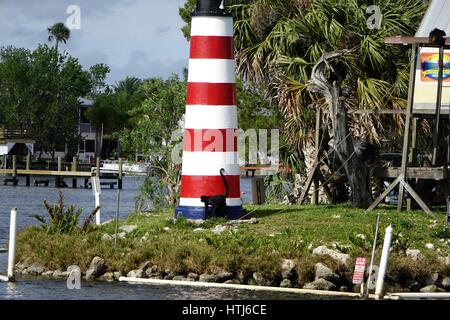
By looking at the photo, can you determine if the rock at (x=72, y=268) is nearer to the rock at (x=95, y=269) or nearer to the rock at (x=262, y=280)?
the rock at (x=95, y=269)

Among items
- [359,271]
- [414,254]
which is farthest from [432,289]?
[359,271]

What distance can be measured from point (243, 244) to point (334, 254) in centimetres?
150

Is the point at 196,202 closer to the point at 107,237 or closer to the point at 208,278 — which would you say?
the point at 107,237

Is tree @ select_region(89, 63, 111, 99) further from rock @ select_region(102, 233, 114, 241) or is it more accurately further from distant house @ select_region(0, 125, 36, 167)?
rock @ select_region(102, 233, 114, 241)

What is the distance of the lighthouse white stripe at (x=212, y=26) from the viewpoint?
2255 centimetres

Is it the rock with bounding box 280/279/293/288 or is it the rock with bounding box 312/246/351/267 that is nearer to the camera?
the rock with bounding box 280/279/293/288

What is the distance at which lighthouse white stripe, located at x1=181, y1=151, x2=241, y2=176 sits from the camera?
22688 millimetres

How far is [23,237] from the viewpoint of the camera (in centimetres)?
2256

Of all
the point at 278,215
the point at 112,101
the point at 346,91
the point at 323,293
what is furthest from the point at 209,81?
the point at 112,101

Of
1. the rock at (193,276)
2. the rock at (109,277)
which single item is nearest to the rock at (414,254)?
the rock at (193,276)

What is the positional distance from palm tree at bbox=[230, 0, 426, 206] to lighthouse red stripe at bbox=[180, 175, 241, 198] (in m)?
6.14

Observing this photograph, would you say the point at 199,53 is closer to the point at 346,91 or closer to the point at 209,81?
the point at 209,81

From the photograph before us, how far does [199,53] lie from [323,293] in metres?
5.48

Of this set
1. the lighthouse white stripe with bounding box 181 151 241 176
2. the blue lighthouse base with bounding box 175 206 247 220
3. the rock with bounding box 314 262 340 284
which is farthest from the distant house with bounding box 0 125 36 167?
the rock with bounding box 314 262 340 284
